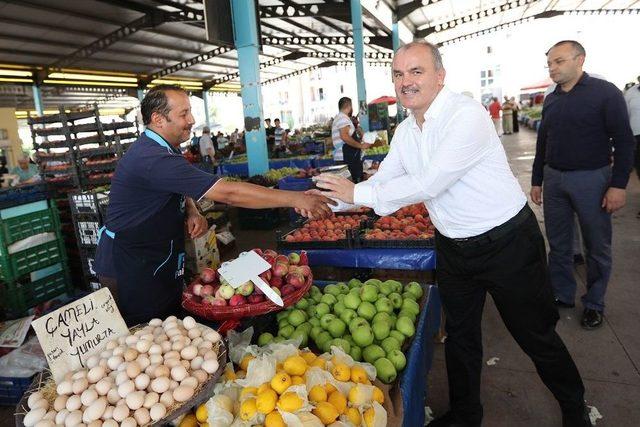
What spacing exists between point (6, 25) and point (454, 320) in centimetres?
1324

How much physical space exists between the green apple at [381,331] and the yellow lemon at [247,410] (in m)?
0.86

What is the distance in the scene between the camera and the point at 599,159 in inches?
122

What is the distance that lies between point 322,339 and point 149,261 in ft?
3.18

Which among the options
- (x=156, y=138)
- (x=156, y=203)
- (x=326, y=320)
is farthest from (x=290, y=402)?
(x=156, y=138)

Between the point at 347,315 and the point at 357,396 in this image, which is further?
the point at 347,315

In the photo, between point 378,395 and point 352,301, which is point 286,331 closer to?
point 352,301

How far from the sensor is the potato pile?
1278 millimetres

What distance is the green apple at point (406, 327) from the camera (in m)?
2.11

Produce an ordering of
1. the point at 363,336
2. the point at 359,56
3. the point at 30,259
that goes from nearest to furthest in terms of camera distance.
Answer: the point at 363,336, the point at 30,259, the point at 359,56

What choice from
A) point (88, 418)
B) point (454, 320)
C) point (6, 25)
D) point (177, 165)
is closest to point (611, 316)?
point (454, 320)

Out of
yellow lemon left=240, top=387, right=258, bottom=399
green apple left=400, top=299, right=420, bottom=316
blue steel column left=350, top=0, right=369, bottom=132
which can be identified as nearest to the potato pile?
yellow lemon left=240, top=387, right=258, bottom=399

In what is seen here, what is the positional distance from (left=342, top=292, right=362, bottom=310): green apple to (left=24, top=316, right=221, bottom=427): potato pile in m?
0.90

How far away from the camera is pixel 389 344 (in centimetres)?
200

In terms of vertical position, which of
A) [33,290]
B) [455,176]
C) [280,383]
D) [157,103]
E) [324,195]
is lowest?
[33,290]
